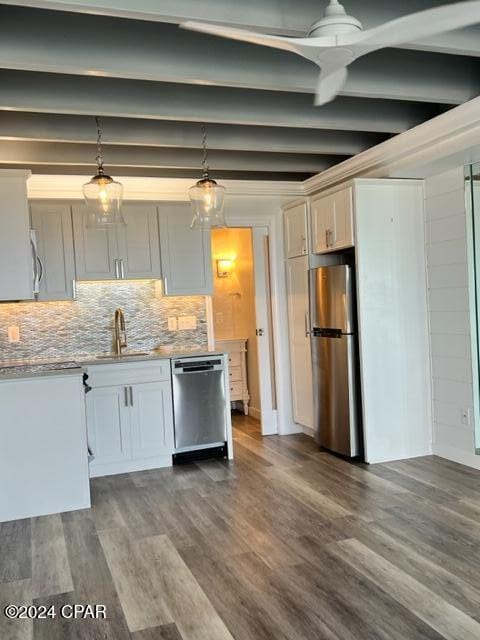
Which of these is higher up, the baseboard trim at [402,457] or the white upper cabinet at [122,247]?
the white upper cabinet at [122,247]

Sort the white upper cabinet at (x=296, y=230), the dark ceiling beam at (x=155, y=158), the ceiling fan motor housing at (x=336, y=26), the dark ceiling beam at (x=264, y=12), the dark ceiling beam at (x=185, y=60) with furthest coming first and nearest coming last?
the white upper cabinet at (x=296, y=230) → the dark ceiling beam at (x=155, y=158) → the dark ceiling beam at (x=185, y=60) → the dark ceiling beam at (x=264, y=12) → the ceiling fan motor housing at (x=336, y=26)

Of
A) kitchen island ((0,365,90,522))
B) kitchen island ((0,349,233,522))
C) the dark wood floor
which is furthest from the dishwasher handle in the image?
kitchen island ((0,365,90,522))

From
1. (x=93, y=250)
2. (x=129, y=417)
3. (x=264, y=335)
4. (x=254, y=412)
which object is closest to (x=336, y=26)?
(x=93, y=250)

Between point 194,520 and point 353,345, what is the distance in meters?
1.93

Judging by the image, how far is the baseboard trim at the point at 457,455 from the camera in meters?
4.21

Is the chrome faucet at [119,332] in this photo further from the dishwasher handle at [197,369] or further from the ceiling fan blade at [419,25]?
the ceiling fan blade at [419,25]

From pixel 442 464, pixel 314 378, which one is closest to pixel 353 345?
pixel 314 378

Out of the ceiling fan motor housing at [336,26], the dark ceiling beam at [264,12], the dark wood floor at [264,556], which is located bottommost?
the dark wood floor at [264,556]

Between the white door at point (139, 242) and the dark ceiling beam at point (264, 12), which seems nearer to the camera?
the dark ceiling beam at point (264, 12)

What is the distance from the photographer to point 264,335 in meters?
5.83

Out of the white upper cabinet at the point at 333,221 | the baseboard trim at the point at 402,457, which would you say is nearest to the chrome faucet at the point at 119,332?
the white upper cabinet at the point at 333,221

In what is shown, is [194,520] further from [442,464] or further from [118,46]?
[118,46]

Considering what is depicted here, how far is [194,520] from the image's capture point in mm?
3510

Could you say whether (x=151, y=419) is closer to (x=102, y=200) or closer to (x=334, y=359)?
(x=334, y=359)
